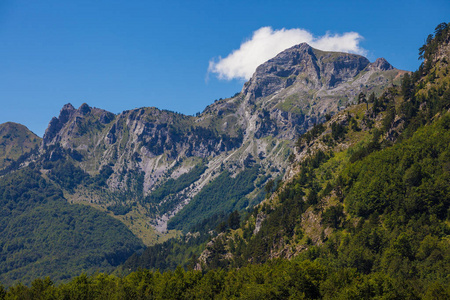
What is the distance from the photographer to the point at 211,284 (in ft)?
381

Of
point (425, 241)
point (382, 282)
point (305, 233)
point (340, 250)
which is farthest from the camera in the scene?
point (305, 233)

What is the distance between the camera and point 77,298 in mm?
113750

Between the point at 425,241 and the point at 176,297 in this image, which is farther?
the point at 425,241

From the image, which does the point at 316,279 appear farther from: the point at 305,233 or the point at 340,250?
the point at 305,233

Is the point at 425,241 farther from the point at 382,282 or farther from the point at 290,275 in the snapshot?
the point at 290,275

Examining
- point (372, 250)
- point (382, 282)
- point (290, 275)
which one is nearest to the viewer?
point (382, 282)

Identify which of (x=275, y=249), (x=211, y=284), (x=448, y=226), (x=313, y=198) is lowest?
(x=211, y=284)

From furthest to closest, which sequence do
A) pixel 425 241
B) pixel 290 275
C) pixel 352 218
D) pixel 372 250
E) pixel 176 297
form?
pixel 352 218
pixel 372 250
pixel 425 241
pixel 176 297
pixel 290 275

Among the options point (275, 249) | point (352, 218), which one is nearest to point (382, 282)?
point (352, 218)

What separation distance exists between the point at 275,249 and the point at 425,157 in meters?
81.6

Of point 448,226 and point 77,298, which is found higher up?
point 448,226

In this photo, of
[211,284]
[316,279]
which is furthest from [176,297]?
[316,279]

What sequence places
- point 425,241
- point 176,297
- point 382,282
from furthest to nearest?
point 425,241 → point 176,297 → point 382,282

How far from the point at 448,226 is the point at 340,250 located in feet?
132
